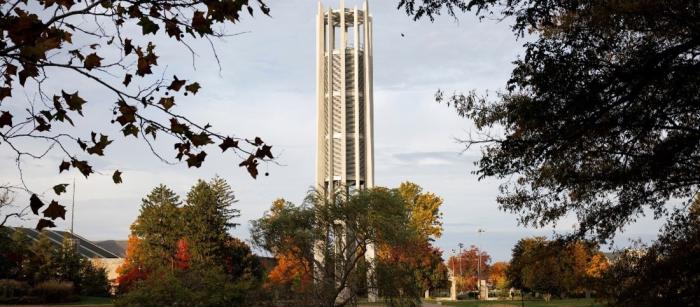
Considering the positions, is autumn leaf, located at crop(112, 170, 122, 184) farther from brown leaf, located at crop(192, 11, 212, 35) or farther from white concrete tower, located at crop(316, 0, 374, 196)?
white concrete tower, located at crop(316, 0, 374, 196)

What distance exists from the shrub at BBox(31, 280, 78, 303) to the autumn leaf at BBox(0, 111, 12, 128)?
41.0 m

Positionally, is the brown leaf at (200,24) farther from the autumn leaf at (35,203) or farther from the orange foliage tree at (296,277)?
the orange foliage tree at (296,277)

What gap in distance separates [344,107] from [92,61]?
52135 millimetres

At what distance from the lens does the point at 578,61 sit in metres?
11.1

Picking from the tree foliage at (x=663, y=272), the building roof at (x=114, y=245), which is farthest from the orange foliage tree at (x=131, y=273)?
the building roof at (x=114, y=245)

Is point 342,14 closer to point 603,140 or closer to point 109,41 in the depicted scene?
point 603,140

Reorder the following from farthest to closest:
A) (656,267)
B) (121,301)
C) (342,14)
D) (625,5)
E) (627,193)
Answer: (342,14) < (121,301) < (627,193) < (656,267) < (625,5)

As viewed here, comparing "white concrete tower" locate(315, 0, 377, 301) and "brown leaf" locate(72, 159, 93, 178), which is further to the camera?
"white concrete tower" locate(315, 0, 377, 301)

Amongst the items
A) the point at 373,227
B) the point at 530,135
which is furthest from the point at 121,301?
the point at 530,135

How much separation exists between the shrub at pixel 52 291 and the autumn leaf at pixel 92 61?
41377mm

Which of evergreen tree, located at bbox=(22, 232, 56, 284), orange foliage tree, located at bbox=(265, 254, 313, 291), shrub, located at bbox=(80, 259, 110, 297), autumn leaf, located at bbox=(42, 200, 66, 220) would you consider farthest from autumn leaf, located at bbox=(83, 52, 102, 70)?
shrub, located at bbox=(80, 259, 110, 297)

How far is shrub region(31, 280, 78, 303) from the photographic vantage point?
42094 millimetres

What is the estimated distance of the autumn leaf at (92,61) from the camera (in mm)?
4652

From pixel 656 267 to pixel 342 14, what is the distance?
48452 mm
